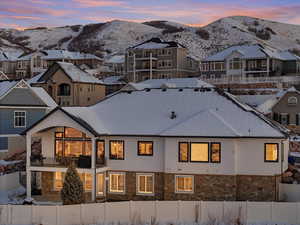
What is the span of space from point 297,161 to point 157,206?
16.9 meters

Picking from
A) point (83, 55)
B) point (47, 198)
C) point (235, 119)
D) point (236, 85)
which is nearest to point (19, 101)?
point (47, 198)

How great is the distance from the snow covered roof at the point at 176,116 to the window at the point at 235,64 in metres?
52.6

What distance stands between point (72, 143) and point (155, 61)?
222ft

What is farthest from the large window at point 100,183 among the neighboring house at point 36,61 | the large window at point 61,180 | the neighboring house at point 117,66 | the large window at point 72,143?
the neighboring house at point 117,66

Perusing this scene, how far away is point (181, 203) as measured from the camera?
26234mm

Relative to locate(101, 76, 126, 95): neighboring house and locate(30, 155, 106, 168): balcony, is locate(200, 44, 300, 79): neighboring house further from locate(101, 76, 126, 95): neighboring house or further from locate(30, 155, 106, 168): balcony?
locate(30, 155, 106, 168): balcony

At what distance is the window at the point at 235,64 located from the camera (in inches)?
3398

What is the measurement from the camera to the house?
30047 mm

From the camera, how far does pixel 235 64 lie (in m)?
86.8

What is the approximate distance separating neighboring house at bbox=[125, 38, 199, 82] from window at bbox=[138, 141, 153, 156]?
6776 centimetres

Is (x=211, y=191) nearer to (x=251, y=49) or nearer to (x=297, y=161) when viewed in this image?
(x=297, y=161)

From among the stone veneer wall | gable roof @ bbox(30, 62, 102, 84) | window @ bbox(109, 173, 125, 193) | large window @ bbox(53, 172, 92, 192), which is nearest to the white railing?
gable roof @ bbox(30, 62, 102, 84)

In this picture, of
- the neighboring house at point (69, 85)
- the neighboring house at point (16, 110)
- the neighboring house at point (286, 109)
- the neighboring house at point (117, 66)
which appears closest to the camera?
the neighboring house at point (16, 110)

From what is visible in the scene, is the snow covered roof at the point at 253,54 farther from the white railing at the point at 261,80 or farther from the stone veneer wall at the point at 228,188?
the stone veneer wall at the point at 228,188
